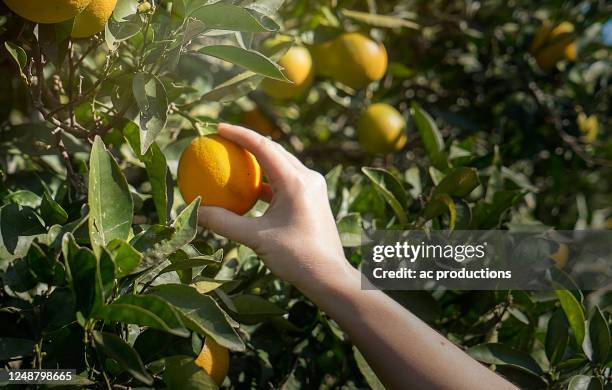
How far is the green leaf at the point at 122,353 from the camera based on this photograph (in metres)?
0.74

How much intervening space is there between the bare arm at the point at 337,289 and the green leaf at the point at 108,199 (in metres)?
0.15

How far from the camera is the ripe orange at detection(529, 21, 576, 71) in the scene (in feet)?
6.53

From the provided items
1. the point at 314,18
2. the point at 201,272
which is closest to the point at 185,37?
the point at 201,272

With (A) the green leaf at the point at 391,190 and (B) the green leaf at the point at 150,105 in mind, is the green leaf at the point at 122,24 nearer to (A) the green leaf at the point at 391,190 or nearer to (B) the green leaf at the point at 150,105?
(B) the green leaf at the point at 150,105

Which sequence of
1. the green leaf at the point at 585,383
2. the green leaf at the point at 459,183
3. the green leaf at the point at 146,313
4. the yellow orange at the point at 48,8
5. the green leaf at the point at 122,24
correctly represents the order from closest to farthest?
the green leaf at the point at 146,313 < the yellow orange at the point at 48,8 < the green leaf at the point at 122,24 < the green leaf at the point at 585,383 < the green leaf at the point at 459,183

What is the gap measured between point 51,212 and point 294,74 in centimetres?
83

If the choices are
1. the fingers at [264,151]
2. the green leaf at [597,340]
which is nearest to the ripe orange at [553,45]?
the green leaf at [597,340]

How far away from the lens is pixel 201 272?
1.06m

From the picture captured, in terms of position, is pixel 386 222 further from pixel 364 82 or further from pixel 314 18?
pixel 314 18

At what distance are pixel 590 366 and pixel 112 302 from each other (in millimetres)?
910

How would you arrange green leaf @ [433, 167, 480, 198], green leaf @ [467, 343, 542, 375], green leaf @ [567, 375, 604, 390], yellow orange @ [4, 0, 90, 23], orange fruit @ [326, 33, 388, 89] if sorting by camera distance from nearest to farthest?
yellow orange @ [4, 0, 90, 23] < green leaf @ [567, 375, 604, 390] < green leaf @ [467, 343, 542, 375] < green leaf @ [433, 167, 480, 198] < orange fruit @ [326, 33, 388, 89]

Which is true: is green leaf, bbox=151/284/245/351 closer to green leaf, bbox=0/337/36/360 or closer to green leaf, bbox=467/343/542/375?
green leaf, bbox=0/337/36/360

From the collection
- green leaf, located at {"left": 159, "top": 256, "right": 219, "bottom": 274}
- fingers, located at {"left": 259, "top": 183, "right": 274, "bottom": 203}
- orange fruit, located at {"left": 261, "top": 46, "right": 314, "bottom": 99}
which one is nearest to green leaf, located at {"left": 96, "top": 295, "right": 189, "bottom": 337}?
green leaf, located at {"left": 159, "top": 256, "right": 219, "bottom": 274}

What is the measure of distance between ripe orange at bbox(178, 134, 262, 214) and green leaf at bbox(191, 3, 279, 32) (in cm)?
22
